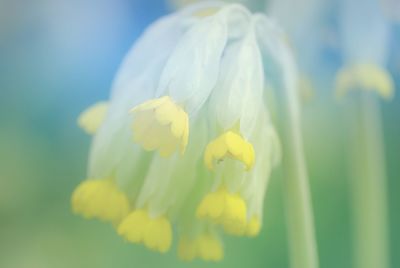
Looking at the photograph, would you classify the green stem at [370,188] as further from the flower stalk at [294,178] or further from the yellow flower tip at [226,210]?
the yellow flower tip at [226,210]

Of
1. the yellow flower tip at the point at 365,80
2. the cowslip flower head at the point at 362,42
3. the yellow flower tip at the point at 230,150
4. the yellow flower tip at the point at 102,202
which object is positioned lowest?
the yellow flower tip at the point at 102,202

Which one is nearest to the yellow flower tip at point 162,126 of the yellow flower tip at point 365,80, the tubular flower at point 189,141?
the tubular flower at point 189,141

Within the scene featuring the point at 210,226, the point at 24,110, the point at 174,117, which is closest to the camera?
the point at 174,117

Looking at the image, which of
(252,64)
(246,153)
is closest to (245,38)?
(252,64)

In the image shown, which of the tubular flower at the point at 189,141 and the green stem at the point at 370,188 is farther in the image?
the green stem at the point at 370,188

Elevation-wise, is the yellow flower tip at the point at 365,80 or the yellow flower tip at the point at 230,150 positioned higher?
the yellow flower tip at the point at 365,80

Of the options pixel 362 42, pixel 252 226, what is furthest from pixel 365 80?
pixel 252 226

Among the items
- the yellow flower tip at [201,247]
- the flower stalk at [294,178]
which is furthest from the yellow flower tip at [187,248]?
the flower stalk at [294,178]

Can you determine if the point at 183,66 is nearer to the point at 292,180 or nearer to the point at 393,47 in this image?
the point at 292,180

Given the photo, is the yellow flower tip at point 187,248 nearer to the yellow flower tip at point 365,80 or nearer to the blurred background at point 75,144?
the blurred background at point 75,144
